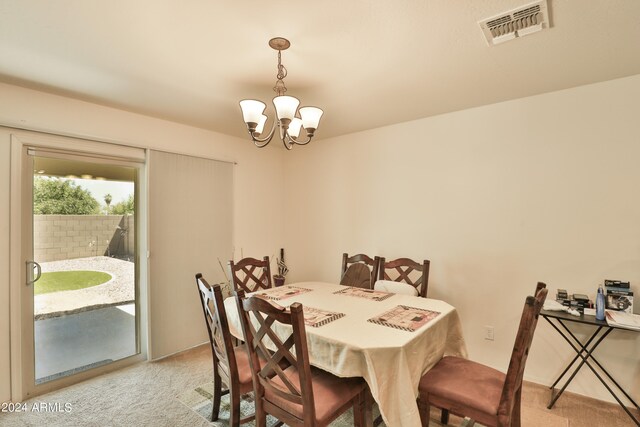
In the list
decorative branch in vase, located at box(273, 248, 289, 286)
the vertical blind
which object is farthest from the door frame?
decorative branch in vase, located at box(273, 248, 289, 286)

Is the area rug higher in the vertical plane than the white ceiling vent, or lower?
lower

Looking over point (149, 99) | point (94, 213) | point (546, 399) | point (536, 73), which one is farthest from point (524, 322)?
point (94, 213)

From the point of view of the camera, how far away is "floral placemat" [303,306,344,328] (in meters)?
1.78

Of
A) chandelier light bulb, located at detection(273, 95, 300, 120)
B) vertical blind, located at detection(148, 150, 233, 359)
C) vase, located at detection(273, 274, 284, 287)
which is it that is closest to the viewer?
chandelier light bulb, located at detection(273, 95, 300, 120)

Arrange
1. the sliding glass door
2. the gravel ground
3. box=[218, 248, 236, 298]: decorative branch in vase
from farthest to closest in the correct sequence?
1. box=[218, 248, 236, 298]: decorative branch in vase
2. the gravel ground
3. the sliding glass door

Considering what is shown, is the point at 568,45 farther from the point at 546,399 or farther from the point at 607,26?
the point at 546,399

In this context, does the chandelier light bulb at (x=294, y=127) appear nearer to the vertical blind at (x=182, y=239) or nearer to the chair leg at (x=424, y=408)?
the vertical blind at (x=182, y=239)

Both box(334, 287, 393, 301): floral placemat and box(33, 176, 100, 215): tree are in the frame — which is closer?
box(334, 287, 393, 301): floral placemat

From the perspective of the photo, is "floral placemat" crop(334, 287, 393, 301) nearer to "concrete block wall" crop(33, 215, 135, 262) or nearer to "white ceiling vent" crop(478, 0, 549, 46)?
"white ceiling vent" crop(478, 0, 549, 46)

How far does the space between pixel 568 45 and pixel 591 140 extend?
36.8 inches

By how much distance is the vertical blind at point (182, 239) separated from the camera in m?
3.13

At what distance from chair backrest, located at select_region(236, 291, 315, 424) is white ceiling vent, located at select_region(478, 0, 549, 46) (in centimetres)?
177

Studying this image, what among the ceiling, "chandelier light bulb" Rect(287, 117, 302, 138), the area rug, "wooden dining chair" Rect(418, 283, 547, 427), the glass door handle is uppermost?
the ceiling

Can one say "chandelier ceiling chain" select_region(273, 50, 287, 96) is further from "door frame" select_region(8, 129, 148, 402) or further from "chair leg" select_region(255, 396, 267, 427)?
"chair leg" select_region(255, 396, 267, 427)
